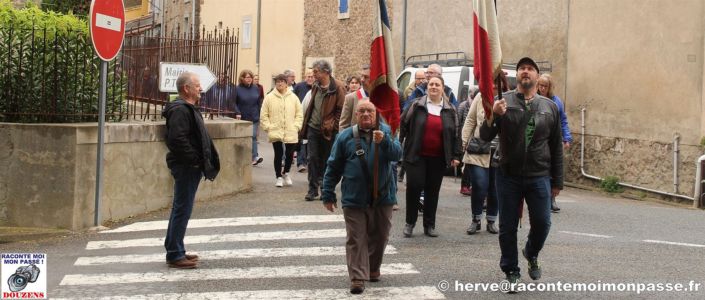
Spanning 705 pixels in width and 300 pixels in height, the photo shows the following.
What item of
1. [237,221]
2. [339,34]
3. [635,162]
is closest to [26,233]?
[237,221]

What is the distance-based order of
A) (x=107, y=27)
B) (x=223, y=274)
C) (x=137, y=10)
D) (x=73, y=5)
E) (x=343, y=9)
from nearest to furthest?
(x=223, y=274)
(x=107, y=27)
(x=343, y=9)
(x=73, y=5)
(x=137, y=10)

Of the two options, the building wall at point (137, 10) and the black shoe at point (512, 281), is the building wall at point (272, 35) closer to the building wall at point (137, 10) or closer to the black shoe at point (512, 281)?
the building wall at point (137, 10)

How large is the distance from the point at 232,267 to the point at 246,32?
1079 inches

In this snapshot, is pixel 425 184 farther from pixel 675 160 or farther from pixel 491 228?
pixel 675 160

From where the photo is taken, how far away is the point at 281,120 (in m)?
14.7

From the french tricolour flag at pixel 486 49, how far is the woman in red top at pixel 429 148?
252 cm

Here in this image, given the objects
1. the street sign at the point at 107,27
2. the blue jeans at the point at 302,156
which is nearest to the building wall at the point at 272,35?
the blue jeans at the point at 302,156

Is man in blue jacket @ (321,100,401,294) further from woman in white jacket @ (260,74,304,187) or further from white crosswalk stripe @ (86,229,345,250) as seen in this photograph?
woman in white jacket @ (260,74,304,187)

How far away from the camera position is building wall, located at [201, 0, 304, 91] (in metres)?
32.8

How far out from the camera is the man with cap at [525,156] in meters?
7.82

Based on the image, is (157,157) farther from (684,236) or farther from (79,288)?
(684,236)

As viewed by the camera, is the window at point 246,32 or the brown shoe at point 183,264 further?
the window at point 246,32

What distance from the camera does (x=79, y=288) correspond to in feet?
26.6

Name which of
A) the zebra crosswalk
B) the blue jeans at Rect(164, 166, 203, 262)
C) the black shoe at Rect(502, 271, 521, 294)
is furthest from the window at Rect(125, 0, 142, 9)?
the black shoe at Rect(502, 271, 521, 294)
